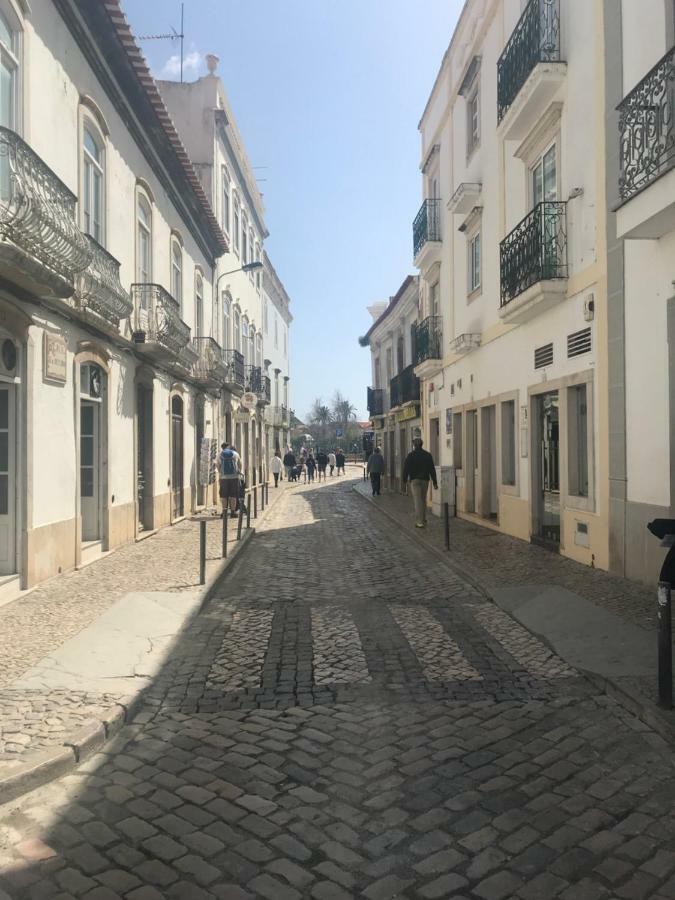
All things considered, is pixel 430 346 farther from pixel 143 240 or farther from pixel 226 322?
pixel 143 240

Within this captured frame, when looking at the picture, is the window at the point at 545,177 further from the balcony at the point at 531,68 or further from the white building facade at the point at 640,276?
the white building facade at the point at 640,276

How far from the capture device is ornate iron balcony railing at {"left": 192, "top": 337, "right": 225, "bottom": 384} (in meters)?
17.3

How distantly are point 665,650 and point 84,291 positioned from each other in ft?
26.5

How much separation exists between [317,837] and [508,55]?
1203cm

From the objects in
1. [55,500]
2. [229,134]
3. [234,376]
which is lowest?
[55,500]

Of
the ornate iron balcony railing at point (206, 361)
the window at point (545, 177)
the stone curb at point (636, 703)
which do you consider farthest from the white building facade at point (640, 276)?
the ornate iron balcony railing at point (206, 361)

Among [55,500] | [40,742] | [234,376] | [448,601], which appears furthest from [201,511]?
[40,742]

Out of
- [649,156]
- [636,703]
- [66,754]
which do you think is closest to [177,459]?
[649,156]

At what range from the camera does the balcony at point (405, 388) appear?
2289 cm

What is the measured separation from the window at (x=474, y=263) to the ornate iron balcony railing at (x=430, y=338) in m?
2.80

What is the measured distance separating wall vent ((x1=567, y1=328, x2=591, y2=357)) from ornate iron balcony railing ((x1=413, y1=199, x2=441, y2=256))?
927cm

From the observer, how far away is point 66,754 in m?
3.68

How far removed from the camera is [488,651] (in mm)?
5785

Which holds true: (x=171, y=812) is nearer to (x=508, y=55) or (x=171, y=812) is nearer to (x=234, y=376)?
(x=508, y=55)
